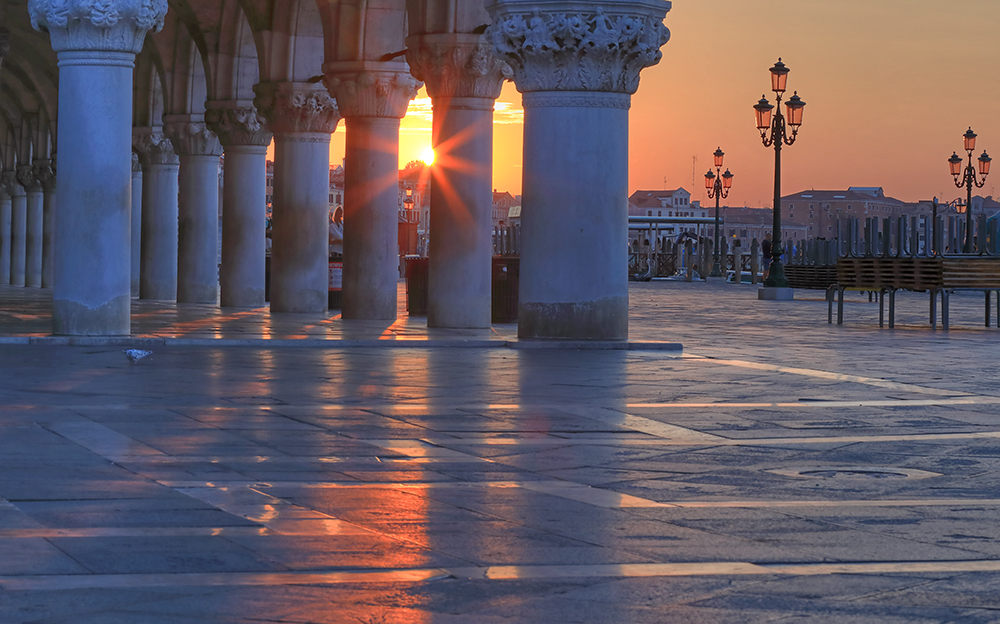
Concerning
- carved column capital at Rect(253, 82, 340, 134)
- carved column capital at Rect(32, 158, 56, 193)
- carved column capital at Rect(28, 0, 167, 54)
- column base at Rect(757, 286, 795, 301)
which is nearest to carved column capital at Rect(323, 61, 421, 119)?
carved column capital at Rect(253, 82, 340, 134)

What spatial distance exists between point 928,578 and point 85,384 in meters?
6.69

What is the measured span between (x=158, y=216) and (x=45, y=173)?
12.0m

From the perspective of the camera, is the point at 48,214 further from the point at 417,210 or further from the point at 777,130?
the point at 417,210

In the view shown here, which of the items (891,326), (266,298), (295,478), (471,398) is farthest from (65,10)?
(266,298)

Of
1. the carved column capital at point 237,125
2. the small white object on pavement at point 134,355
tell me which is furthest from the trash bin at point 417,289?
the small white object on pavement at point 134,355

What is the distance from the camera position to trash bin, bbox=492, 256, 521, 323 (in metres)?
19.4

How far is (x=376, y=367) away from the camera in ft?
37.7

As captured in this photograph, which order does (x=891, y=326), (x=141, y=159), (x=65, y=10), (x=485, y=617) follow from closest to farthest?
1. (x=485, y=617)
2. (x=65, y=10)
3. (x=891, y=326)
4. (x=141, y=159)

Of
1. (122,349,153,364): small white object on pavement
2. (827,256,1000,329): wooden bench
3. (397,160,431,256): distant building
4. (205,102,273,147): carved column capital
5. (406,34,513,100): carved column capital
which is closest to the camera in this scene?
(122,349,153,364): small white object on pavement

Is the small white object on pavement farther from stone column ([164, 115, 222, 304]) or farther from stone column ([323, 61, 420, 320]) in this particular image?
stone column ([164, 115, 222, 304])

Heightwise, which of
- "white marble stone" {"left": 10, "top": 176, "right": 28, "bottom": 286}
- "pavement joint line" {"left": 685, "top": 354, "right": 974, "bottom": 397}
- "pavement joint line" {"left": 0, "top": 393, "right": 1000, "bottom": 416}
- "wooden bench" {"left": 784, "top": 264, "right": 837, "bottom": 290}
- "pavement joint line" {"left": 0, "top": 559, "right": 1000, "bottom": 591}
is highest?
"white marble stone" {"left": 10, "top": 176, "right": 28, "bottom": 286}

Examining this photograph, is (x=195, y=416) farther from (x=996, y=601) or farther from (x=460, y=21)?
(x=460, y=21)

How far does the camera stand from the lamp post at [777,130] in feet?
108

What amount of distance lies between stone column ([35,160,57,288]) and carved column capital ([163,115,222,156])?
12.5 metres
